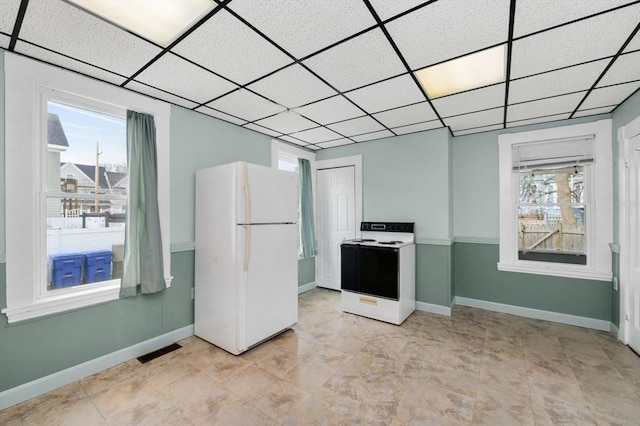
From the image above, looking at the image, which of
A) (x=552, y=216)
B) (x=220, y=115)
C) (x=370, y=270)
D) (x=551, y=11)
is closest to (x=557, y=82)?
(x=551, y=11)

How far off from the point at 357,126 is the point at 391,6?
2149 millimetres

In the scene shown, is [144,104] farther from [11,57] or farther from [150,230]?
[150,230]

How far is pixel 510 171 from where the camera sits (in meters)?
3.79

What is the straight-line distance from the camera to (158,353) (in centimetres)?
269

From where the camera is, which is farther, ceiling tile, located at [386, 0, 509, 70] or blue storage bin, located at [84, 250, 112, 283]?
blue storage bin, located at [84, 250, 112, 283]

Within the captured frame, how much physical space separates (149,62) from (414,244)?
3.64 meters

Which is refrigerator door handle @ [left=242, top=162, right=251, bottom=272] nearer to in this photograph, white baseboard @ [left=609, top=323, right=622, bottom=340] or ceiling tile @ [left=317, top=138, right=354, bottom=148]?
ceiling tile @ [left=317, top=138, right=354, bottom=148]

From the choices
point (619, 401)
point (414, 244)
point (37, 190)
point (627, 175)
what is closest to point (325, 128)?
point (414, 244)

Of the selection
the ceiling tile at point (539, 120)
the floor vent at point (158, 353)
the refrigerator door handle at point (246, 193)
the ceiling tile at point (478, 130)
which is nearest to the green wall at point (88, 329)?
the floor vent at point (158, 353)

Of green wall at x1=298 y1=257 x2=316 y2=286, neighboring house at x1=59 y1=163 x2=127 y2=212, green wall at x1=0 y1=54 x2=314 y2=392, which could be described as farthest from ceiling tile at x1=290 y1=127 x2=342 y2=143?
neighboring house at x1=59 y1=163 x2=127 y2=212

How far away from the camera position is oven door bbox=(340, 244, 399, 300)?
3.44 meters

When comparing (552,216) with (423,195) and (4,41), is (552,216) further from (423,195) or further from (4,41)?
(4,41)

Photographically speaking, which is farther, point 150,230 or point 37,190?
point 150,230

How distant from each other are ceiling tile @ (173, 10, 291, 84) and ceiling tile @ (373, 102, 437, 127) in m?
1.54
